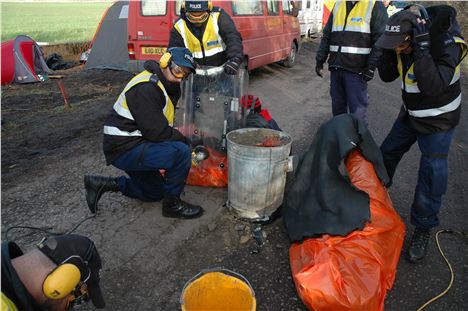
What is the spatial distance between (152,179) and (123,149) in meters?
0.45

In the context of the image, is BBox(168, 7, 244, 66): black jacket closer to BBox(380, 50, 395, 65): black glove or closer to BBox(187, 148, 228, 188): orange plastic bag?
BBox(187, 148, 228, 188): orange plastic bag

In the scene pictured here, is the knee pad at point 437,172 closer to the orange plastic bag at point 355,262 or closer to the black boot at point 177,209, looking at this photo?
the orange plastic bag at point 355,262

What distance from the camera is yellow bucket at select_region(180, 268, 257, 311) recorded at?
74.1 inches

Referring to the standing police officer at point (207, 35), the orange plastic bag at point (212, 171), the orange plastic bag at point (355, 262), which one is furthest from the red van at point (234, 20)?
the orange plastic bag at point (355, 262)

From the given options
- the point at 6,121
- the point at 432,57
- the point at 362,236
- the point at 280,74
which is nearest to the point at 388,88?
the point at 280,74

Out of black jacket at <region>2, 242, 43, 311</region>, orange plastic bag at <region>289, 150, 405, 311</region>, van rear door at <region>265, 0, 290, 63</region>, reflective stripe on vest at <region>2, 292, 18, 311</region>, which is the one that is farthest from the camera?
van rear door at <region>265, 0, 290, 63</region>

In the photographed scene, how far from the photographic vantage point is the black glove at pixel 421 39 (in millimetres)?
2305

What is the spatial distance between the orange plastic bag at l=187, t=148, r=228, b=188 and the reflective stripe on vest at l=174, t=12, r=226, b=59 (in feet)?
3.75

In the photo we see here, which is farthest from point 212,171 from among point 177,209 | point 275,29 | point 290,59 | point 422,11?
point 290,59

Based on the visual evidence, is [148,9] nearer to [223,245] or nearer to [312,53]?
[223,245]

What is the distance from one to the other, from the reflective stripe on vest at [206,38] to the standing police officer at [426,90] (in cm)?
187

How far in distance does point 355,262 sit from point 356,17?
2618 mm

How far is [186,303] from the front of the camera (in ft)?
5.98

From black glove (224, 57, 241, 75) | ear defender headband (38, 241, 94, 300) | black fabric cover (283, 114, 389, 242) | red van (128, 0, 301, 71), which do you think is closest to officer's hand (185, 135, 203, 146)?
black glove (224, 57, 241, 75)
